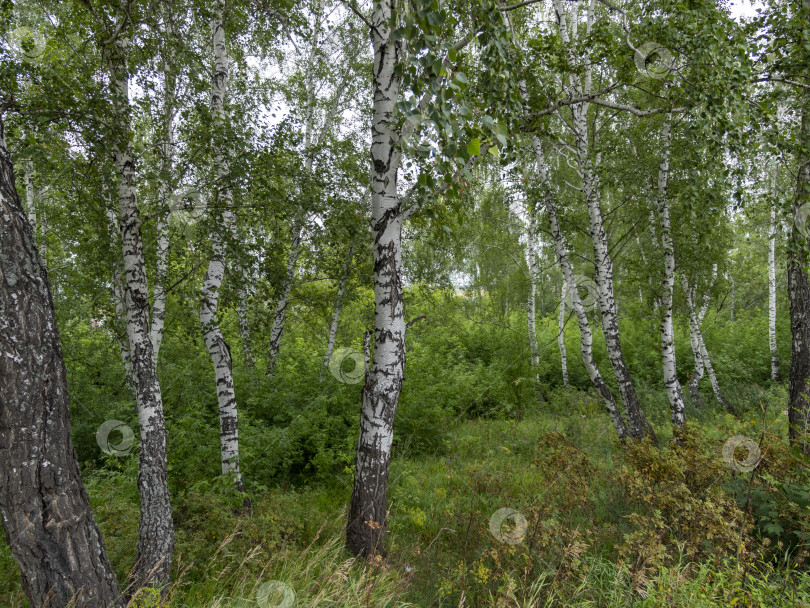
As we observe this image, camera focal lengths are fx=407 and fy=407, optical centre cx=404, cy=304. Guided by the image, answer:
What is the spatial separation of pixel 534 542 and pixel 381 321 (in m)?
2.41

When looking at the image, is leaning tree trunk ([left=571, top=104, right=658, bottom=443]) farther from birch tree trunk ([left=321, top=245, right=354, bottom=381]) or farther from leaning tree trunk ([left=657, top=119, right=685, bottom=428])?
birch tree trunk ([left=321, top=245, right=354, bottom=381])

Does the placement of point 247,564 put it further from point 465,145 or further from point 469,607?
point 465,145

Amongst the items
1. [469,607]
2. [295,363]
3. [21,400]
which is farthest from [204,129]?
[295,363]

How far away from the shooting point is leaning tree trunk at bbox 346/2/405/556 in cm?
357

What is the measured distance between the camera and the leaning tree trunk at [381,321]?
357cm

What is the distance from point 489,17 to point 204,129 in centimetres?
318

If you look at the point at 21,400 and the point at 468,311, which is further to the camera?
the point at 468,311

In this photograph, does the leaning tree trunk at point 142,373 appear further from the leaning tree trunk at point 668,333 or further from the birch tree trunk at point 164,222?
the leaning tree trunk at point 668,333

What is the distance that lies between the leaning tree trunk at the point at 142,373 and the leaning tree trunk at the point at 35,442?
3.55ft

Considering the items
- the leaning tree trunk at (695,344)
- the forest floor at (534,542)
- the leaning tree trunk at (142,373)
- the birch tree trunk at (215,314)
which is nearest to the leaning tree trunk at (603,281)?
the forest floor at (534,542)

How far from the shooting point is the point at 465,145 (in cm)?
209

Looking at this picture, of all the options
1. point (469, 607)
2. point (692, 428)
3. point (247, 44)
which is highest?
point (247, 44)

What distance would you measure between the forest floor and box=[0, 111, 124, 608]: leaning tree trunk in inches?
22.8

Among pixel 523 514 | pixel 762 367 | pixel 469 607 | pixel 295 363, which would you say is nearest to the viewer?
pixel 469 607
